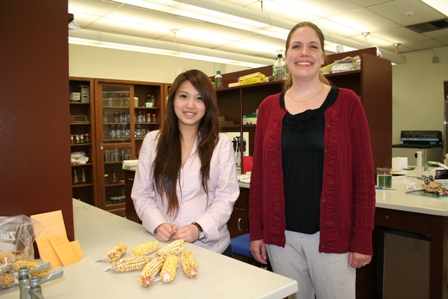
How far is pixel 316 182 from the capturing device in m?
1.44

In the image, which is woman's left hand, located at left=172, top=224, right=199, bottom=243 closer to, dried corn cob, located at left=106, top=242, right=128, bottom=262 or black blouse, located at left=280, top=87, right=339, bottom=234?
dried corn cob, located at left=106, top=242, right=128, bottom=262

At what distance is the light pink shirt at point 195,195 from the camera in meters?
1.50

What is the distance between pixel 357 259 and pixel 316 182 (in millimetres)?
333

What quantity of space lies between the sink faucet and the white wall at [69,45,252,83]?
5211 millimetres

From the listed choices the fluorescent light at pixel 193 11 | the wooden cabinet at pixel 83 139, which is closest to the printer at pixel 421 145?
the fluorescent light at pixel 193 11

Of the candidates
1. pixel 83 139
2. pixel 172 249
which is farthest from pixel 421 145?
pixel 172 249

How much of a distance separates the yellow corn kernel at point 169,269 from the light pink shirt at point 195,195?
0.38 metres

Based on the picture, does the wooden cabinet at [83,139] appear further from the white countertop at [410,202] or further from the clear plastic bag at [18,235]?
the clear plastic bag at [18,235]

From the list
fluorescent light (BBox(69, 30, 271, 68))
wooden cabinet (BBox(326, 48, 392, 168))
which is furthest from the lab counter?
fluorescent light (BBox(69, 30, 271, 68))

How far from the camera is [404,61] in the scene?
6996 millimetres

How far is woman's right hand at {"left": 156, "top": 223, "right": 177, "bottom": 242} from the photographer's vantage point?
1.40 metres

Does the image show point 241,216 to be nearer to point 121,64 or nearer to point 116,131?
point 116,131

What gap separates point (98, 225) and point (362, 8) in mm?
4711

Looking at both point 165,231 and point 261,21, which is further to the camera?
point 261,21
